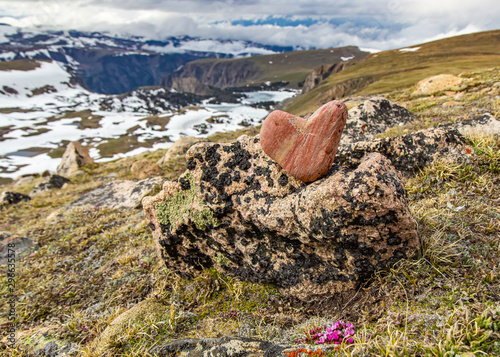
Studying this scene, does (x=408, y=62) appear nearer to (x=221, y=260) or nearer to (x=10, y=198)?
(x=10, y=198)

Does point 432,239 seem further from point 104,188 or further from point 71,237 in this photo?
point 104,188

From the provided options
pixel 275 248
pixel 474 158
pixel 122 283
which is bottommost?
pixel 122 283

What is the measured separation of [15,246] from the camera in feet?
39.6

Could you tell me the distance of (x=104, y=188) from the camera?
20.0 meters

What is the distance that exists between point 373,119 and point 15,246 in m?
19.9

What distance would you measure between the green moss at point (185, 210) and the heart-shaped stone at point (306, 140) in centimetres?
215

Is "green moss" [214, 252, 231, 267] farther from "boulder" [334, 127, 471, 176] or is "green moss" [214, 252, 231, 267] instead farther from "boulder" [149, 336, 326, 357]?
"boulder" [334, 127, 471, 176]

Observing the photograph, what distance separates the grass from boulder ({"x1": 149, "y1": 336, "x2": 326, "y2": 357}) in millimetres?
263

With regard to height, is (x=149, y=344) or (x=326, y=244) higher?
(x=326, y=244)

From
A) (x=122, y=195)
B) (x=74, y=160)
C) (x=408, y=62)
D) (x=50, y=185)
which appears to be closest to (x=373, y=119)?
(x=122, y=195)

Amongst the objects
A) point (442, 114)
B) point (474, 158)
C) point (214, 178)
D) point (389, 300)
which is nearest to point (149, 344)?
point (214, 178)

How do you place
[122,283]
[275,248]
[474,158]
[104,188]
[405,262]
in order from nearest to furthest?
[405,262] → [275,248] → [474,158] → [122,283] → [104,188]

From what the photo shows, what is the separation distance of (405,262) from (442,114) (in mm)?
13358

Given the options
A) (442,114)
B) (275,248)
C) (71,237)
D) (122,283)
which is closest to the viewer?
(275,248)
